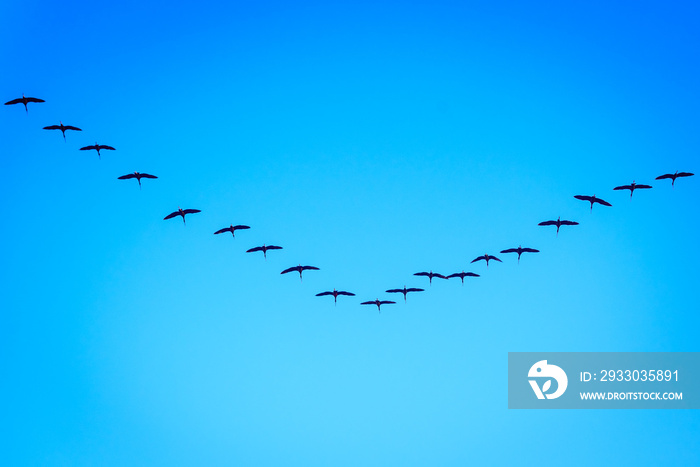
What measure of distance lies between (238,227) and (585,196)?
42.2 m

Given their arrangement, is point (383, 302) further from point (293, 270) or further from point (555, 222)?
point (555, 222)

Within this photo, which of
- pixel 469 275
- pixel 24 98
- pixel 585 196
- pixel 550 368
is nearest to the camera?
pixel 24 98

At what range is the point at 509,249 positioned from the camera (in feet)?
319

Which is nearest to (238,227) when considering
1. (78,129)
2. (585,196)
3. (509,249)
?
(78,129)

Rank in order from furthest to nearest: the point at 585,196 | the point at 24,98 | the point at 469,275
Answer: the point at 469,275 → the point at 585,196 → the point at 24,98

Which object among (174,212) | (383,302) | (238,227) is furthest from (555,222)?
(174,212)

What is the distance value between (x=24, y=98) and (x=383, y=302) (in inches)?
1969

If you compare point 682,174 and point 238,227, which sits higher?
point 682,174

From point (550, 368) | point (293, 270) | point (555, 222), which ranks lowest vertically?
point (550, 368)

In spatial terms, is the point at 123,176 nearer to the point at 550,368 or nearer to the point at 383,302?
the point at 383,302

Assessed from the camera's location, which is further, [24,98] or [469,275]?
[469,275]

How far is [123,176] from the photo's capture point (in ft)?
299

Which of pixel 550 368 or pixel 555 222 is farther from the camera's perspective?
pixel 550 368

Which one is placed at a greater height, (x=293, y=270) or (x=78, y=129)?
(x=78, y=129)
